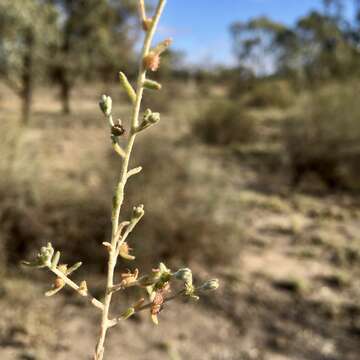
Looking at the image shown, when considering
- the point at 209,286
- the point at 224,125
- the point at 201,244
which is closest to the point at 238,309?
the point at 201,244

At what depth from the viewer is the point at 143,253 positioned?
4527mm

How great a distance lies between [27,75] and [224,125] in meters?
5.80

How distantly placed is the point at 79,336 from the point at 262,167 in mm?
6862

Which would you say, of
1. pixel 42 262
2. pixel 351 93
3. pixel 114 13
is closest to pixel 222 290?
pixel 42 262

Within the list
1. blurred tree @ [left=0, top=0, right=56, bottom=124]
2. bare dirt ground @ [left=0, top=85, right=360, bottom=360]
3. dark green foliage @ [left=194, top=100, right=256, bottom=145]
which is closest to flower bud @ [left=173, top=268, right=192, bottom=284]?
bare dirt ground @ [left=0, top=85, right=360, bottom=360]

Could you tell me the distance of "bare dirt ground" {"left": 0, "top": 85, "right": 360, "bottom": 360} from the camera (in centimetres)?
376

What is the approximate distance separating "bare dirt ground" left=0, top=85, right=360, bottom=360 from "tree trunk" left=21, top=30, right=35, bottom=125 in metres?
7.27

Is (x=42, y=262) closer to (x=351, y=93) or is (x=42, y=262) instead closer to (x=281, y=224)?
(x=281, y=224)

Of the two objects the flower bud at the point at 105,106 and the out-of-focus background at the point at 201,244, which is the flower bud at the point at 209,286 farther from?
the out-of-focus background at the point at 201,244

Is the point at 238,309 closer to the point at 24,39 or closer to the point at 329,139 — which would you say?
the point at 329,139

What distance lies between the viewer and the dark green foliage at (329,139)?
8.89 meters

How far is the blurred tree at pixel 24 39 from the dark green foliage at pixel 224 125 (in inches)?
185

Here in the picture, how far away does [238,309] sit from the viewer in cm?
441

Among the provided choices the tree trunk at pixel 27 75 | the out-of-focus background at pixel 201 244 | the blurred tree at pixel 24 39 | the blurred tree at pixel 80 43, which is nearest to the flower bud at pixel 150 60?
the out-of-focus background at pixel 201 244
